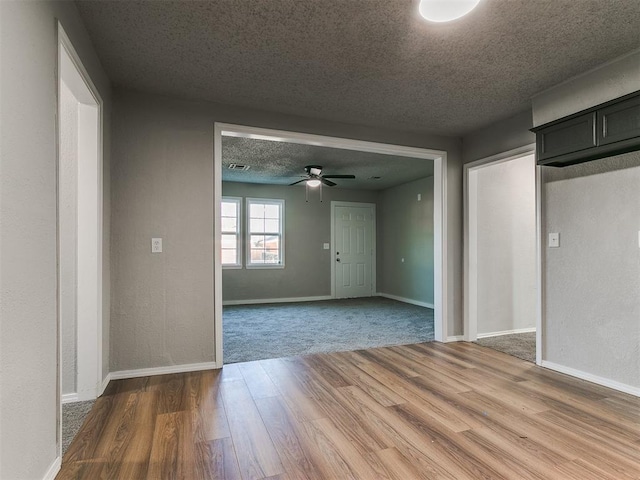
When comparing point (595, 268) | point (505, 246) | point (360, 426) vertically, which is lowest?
point (360, 426)

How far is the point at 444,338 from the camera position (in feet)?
13.0

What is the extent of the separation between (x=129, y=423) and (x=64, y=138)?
1976 mm

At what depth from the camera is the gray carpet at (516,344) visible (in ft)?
11.5

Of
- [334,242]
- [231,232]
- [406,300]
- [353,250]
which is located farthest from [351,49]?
[353,250]

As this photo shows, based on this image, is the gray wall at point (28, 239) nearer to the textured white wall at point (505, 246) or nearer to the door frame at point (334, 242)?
the textured white wall at point (505, 246)

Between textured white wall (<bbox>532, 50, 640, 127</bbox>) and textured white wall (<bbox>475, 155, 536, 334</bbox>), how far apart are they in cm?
123

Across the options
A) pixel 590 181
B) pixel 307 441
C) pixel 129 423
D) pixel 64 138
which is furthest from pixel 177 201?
pixel 590 181

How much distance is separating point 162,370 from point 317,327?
7.43 ft

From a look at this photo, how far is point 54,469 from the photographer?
160 centimetres

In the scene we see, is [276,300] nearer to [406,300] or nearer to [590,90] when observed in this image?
[406,300]

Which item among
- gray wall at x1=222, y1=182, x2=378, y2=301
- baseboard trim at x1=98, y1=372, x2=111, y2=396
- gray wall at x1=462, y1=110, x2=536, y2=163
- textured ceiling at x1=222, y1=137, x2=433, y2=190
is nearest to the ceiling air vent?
textured ceiling at x1=222, y1=137, x2=433, y2=190

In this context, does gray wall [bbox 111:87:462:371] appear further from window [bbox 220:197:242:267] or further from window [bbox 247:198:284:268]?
window [bbox 247:198:284:268]

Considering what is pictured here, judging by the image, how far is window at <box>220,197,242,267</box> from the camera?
22.4 feet

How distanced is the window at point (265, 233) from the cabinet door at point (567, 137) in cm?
516
